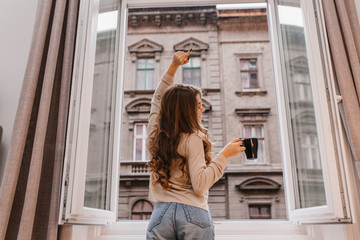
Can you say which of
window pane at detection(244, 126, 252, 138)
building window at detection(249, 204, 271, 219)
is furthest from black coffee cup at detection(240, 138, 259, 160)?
building window at detection(249, 204, 271, 219)

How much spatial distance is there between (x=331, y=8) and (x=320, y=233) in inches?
45.4

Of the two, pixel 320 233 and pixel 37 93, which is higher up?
pixel 37 93

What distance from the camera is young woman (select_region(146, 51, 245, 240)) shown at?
3.66 ft

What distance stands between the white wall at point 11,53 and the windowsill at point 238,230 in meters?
0.69

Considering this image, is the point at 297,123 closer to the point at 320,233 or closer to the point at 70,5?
the point at 320,233

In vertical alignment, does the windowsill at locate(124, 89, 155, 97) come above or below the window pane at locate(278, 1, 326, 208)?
above

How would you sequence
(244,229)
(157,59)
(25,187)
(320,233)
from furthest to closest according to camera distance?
1. (157,59)
2. (244,229)
3. (320,233)
4. (25,187)

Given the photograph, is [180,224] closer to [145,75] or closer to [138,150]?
[138,150]

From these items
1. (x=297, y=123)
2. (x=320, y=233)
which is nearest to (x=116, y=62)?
(x=297, y=123)

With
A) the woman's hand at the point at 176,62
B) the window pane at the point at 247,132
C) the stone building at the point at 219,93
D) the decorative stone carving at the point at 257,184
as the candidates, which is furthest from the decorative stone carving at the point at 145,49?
the woman's hand at the point at 176,62

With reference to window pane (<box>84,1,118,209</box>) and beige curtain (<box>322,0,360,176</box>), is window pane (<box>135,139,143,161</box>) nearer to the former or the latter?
window pane (<box>84,1,118,209</box>)

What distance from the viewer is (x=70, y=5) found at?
5.33ft

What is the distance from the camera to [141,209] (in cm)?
780

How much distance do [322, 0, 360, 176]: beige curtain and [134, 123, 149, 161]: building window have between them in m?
6.73
